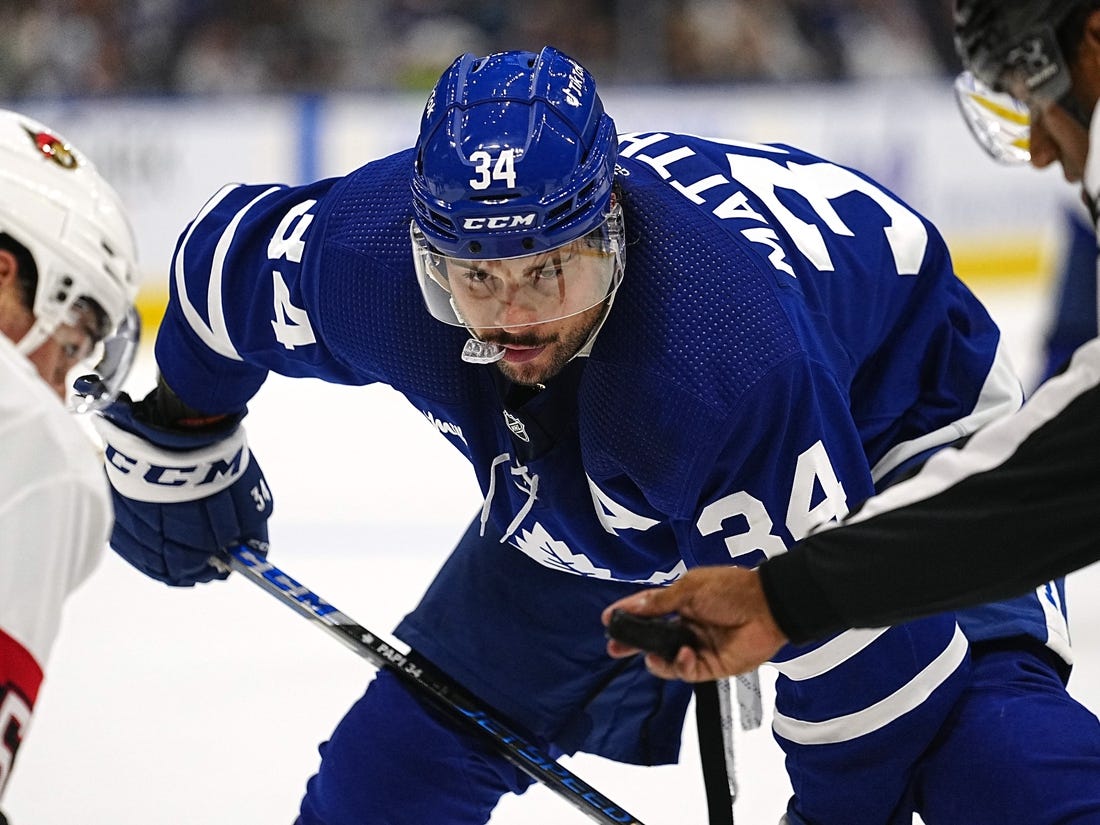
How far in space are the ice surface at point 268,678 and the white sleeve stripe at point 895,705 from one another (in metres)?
0.81

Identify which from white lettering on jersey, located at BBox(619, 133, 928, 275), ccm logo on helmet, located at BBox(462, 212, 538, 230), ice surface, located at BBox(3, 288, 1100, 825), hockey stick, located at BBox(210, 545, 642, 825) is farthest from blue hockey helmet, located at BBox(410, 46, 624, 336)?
ice surface, located at BBox(3, 288, 1100, 825)

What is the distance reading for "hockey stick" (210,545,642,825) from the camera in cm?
205

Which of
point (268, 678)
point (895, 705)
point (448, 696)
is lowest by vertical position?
point (268, 678)

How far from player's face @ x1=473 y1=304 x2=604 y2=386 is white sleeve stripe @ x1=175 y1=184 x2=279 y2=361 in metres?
0.53

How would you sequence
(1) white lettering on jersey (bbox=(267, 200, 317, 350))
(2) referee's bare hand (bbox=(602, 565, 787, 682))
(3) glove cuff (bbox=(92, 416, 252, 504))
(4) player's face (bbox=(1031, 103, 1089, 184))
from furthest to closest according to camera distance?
(3) glove cuff (bbox=(92, 416, 252, 504)), (1) white lettering on jersey (bbox=(267, 200, 317, 350)), (2) referee's bare hand (bbox=(602, 565, 787, 682)), (4) player's face (bbox=(1031, 103, 1089, 184))

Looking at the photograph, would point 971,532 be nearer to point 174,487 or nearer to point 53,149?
point 53,149

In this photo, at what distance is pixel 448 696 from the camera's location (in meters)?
2.15

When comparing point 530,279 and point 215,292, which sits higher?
point 530,279

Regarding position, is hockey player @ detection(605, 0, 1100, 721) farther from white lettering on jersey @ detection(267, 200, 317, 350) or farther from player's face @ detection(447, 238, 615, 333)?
white lettering on jersey @ detection(267, 200, 317, 350)

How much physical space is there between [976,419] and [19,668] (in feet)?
3.92

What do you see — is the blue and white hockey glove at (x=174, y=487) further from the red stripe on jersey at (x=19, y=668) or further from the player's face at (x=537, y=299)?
the red stripe on jersey at (x=19, y=668)

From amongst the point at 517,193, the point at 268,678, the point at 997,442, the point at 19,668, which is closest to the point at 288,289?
the point at 517,193

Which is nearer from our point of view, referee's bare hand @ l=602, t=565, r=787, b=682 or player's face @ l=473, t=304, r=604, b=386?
referee's bare hand @ l=602, t=565, r=787, b=682

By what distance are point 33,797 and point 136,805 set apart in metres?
0.17
